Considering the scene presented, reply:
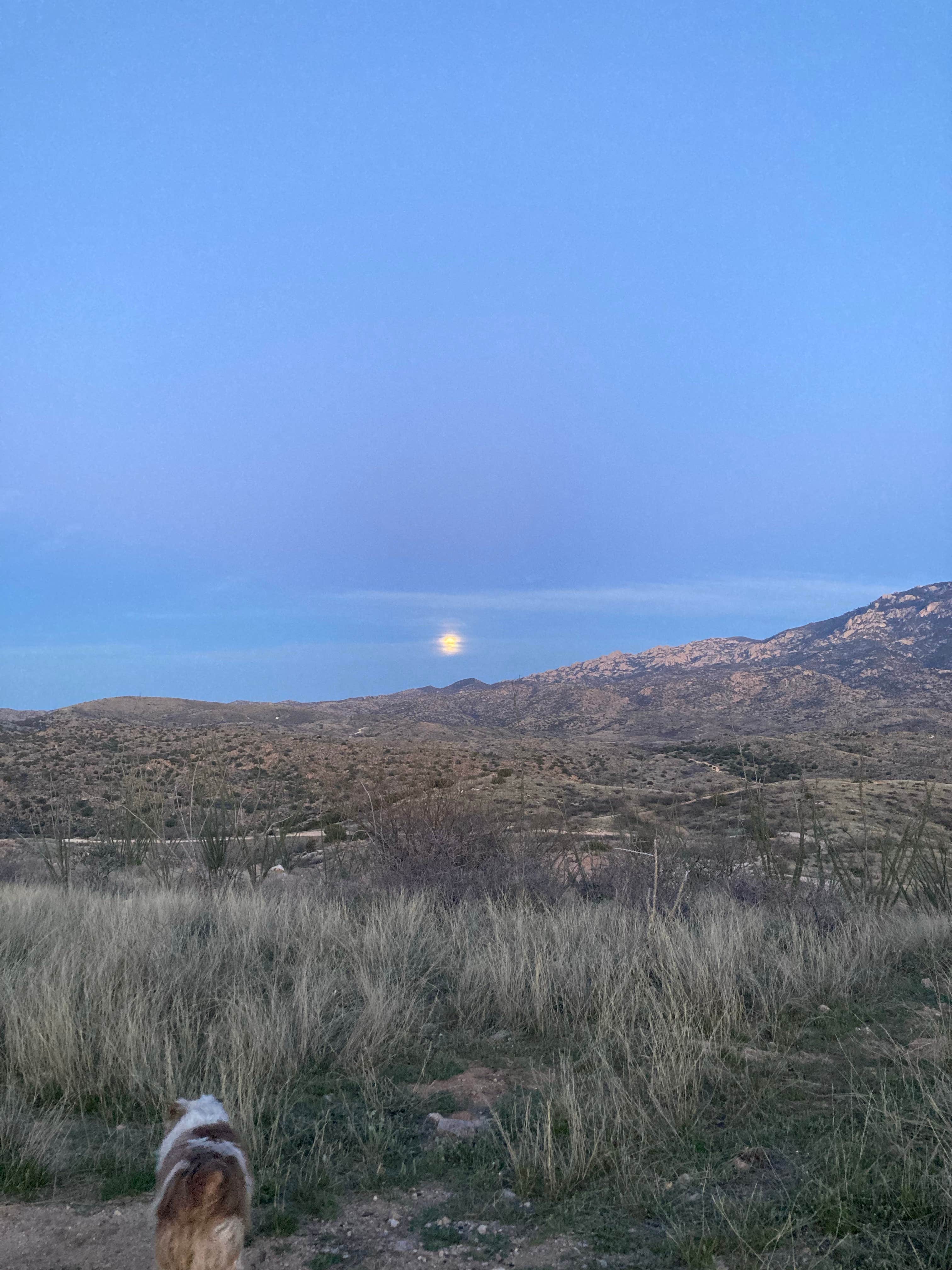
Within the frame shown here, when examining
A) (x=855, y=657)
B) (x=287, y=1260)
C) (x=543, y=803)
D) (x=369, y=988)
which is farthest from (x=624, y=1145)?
(x=855, y=657)

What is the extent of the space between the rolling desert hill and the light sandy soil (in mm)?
61259

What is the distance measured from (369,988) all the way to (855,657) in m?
133

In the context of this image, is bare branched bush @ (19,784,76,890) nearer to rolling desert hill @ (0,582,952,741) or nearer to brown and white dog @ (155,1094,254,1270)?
brown and white dog @ (155,1094,254,1270)

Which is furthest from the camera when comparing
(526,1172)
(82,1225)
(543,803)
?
(543,803)

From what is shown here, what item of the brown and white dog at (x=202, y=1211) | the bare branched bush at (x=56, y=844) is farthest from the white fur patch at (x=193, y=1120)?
the bare branched bush at (x=56, y=844)

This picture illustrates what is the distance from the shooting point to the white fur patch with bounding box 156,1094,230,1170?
288 centimetres

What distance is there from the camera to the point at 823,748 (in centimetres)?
4678

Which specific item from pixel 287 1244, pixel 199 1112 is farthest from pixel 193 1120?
pixel 287 1244

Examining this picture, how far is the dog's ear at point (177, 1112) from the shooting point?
3102 millimetres

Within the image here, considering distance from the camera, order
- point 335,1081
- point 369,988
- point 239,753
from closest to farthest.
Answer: point 335,1081
point 369,988
point 239,753

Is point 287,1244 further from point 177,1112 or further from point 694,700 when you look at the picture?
point 694,700

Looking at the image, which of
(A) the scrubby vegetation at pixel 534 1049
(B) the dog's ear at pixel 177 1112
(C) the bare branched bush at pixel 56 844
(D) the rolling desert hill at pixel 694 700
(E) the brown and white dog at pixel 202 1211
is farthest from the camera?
(D) the rolling desert hill at pixel 694 700

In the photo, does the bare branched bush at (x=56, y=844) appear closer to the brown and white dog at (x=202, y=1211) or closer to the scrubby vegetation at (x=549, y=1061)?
the scrubby vegetation at (x=549, y=1061)

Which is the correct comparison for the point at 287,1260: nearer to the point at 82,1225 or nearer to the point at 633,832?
the point at 82,1225
